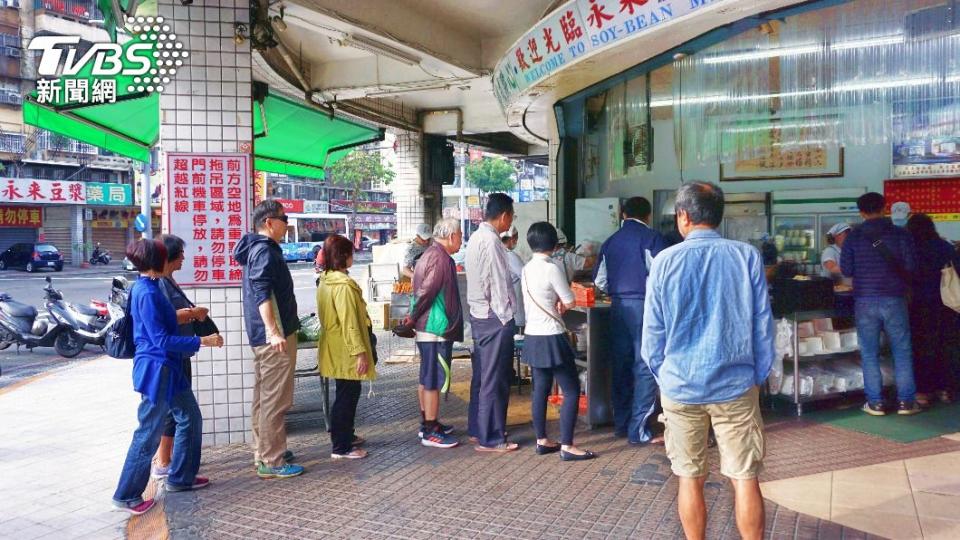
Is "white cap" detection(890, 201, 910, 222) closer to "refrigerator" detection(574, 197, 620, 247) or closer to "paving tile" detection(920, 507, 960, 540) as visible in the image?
"refrigerator" detection(574, 197, 620, 247)

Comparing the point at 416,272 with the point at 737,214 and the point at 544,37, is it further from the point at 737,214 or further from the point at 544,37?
the point at 737,214

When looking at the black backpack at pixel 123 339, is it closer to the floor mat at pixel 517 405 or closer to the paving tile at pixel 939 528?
the floor mat at pixel 517 405

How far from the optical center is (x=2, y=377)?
9.23 meters

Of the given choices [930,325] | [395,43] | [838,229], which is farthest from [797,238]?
[395,43]

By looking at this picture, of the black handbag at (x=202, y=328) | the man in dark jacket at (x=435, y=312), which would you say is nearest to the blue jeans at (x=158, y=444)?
the black handbag at (x=202, y=328)

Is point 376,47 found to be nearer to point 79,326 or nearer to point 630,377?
point 630,377

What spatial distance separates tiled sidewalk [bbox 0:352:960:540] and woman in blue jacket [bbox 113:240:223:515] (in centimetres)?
25

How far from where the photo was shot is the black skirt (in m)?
4.86

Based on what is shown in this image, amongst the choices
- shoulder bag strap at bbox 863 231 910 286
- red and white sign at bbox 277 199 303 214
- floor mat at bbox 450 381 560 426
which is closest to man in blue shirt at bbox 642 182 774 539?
floor mat at bbox 450 381 560 426

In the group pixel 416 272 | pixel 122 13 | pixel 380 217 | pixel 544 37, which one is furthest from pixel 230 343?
pixel 380 217

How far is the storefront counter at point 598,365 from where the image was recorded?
223 inches

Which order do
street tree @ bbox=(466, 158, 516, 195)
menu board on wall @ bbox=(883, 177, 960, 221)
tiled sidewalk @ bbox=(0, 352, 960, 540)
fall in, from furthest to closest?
street tree @ bbox=(466, 158, 516, 195), menu board on wall @ bbox=(883, 177, 960, 221), tiled sidewalk @ bbox=(0, 352, 960, 540)

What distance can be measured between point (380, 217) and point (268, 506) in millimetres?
48992

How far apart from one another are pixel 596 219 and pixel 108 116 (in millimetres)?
5916
